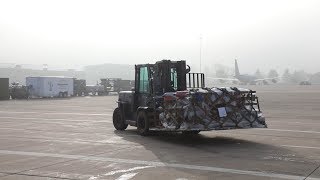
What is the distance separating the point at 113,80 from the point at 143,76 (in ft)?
192

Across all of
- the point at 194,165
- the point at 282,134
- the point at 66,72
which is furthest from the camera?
the point at 66,72

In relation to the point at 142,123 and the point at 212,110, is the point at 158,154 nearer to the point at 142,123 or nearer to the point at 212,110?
the point at 212,110

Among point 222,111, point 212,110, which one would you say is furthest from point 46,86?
point 222,111

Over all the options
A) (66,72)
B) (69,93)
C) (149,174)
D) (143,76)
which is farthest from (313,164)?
(66,72)

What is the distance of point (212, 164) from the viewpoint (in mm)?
10000

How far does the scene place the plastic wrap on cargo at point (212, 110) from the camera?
527 inches

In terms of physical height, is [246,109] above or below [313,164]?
above

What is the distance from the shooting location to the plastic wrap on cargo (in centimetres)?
1339

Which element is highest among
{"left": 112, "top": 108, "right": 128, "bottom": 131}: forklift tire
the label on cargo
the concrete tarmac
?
the label on cargo

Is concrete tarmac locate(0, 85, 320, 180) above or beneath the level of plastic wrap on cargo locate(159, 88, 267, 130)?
beneath

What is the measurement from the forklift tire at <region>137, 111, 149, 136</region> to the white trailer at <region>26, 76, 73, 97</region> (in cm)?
4359

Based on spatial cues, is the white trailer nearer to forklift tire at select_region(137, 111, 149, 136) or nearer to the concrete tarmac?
the concrete tarmac

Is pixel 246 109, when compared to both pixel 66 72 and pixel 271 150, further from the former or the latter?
pixel 66 72

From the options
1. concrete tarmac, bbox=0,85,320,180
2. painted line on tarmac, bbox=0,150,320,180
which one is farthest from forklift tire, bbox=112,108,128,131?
painted line on tarmac, bbox=0,150,320,180
